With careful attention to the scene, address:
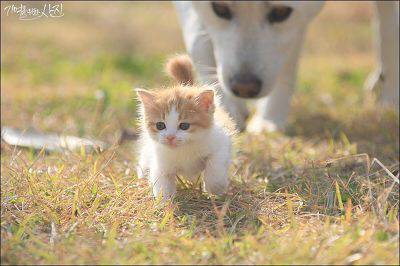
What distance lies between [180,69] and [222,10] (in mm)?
949

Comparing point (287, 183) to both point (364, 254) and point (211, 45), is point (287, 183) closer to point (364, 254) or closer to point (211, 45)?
point (364, 254)

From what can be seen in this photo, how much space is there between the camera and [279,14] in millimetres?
4320

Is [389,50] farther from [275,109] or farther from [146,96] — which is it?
[146,96]

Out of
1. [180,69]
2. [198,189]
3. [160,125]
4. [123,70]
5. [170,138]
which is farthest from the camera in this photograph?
[123,70]

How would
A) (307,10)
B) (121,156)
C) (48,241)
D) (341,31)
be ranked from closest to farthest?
(48,241)
(121,156)
(307,10)
(341,31)

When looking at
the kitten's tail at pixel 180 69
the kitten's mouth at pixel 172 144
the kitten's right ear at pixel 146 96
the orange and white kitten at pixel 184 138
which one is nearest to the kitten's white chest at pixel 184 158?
the orange and white kitten at pixel 184 138

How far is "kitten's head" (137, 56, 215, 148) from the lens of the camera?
2.95 metres

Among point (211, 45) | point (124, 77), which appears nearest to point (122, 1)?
point (124, 77)

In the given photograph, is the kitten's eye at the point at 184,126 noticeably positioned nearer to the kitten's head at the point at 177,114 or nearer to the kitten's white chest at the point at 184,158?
the kitten's head at the point at 177,114

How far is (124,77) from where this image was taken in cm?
695

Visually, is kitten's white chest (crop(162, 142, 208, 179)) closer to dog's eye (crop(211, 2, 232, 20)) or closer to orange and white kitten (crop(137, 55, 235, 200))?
orange and white kitten (crop(137, 55, 235, 200))

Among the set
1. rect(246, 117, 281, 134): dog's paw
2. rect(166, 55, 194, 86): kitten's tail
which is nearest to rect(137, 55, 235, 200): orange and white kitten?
rect(166, 55, 194, 86): kitten's tail

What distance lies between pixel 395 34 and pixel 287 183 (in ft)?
7.97


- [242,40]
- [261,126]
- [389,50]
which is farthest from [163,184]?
[389,50]
